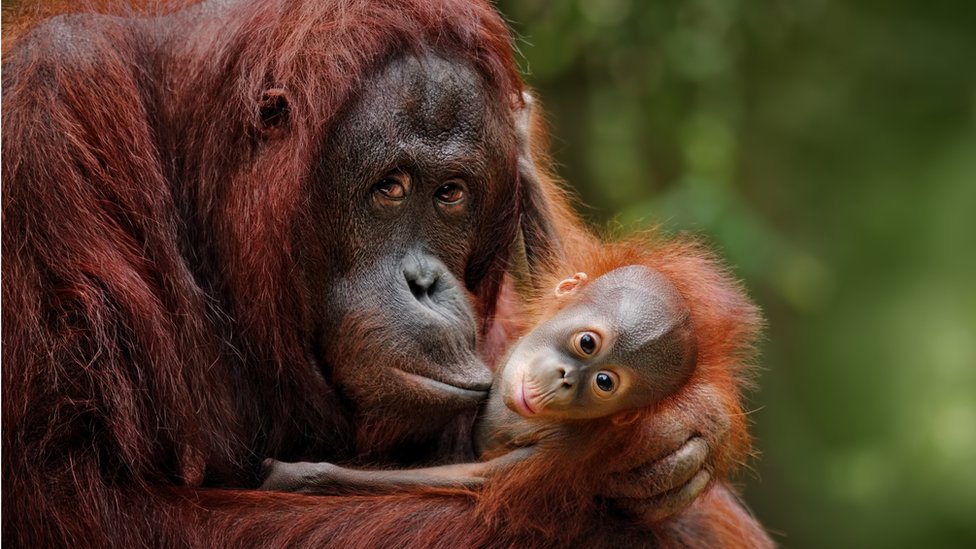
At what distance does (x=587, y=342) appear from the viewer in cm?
264

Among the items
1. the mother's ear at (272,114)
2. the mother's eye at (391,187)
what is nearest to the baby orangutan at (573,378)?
the mother's eye at (391,187)

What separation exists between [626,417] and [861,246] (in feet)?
16.0

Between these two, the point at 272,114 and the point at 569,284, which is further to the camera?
the point at 569,284

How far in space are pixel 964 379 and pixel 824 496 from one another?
1008 millimetres

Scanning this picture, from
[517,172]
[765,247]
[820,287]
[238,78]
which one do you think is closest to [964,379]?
[820,287]

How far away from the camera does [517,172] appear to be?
2898 millimetres

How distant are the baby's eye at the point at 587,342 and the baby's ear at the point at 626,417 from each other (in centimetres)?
15

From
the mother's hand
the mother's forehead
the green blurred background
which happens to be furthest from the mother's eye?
the green blurred background

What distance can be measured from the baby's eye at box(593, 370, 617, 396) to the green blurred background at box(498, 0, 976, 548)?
12.0 feet

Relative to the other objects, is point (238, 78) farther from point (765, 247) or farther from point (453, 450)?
point (765, 247)

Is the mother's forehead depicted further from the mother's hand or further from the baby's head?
the mother's hand

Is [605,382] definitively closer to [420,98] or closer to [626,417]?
[626,417]

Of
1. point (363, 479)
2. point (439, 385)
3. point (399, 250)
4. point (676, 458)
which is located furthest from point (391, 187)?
point (676, 458)

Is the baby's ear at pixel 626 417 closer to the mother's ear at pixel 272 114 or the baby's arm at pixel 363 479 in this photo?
the baby's arm at pixel 363 479
